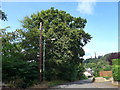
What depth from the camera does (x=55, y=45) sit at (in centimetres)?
2489

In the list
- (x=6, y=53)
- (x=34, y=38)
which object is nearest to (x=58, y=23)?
(x=34, y=38)

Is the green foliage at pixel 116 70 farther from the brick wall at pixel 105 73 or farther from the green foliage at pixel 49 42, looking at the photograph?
the brick wall at pixel 105 73

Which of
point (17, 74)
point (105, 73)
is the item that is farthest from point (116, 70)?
point (105, 73)

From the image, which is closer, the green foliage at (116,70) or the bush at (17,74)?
the bush at (17,74)

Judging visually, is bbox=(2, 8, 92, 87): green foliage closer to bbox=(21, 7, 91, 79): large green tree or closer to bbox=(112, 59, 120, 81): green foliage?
bbox=(21, 7, 91, 79): large green tree

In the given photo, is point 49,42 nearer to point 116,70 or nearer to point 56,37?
point 56,37

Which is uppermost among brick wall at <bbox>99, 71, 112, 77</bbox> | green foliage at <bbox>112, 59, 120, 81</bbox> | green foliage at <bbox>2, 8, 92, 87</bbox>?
green foliage at <bbox>2, 8, 92, 87</bbox>

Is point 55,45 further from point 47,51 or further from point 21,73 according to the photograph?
point 21,73

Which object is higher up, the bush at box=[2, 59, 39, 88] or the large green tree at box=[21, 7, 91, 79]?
the large green tree at box=[21, 7, 91, 79]

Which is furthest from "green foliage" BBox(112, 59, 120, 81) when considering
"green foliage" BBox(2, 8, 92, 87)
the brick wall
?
the brick wall

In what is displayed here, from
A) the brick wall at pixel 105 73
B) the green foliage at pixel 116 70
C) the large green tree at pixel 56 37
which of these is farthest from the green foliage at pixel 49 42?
the brick wall at pixel 105 73

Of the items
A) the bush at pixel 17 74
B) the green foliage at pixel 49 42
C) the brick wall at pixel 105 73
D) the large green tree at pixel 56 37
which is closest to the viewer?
the bush at pixel 17 74

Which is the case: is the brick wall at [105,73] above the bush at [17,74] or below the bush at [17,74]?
below

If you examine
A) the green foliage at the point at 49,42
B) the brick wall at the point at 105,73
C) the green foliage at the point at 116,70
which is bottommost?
the brick wall at the point at 105,73
